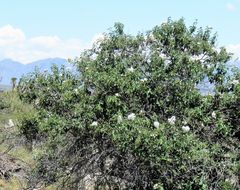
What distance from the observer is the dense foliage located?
9844mm

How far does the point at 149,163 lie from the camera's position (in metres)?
10.1

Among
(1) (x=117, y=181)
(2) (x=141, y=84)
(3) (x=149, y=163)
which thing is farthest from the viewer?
(1) (x=117, y=181)

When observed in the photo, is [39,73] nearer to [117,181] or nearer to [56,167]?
[56,167]

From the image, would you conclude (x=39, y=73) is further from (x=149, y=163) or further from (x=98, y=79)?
(x=149, y=163)

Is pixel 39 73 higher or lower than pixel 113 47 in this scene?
lower

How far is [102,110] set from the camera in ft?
36.5

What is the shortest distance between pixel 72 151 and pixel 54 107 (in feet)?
3.61

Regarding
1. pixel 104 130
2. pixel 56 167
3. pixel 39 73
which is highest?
pixel 39 73

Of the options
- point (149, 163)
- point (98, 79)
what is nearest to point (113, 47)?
point (98, 79)

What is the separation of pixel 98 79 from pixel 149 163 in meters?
2.21

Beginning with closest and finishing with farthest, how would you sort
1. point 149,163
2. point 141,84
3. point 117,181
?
point 149,163, point 141,84, point 117,181

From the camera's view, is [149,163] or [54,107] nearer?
[149,163]

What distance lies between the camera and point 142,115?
1091cm

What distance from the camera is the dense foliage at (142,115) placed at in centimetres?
984
